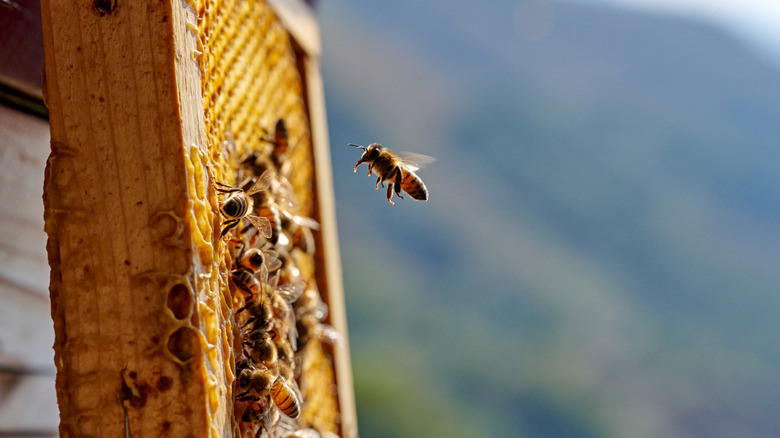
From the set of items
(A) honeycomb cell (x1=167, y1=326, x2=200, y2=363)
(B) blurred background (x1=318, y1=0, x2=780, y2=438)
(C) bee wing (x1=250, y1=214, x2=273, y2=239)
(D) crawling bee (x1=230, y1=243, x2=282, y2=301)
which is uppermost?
(B) blurred background (x1=318, y1=0, x2=780, y2=438)

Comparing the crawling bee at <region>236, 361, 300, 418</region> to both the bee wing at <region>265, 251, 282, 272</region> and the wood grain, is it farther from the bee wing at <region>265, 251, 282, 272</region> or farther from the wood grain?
the wood grain

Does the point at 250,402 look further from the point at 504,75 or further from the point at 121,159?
the point at 504,75

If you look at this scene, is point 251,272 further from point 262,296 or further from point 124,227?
point 124,227

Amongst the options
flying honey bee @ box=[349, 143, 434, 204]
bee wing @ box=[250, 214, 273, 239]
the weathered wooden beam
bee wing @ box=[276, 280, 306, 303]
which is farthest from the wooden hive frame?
flying honey bee @ box=[349, 143, 434, 204]

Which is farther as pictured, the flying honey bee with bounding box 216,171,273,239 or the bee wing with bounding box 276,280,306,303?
the bee wing with bounding box 276,280,306,303

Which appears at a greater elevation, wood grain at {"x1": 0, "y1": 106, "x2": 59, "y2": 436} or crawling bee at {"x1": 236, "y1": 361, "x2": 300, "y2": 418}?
wood grain at {"x1": 0, "y1": 106, "x2": 59, "y2": 436}

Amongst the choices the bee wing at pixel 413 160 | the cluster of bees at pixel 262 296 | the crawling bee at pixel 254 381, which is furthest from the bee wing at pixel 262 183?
the bee wing at pixel 413 160
